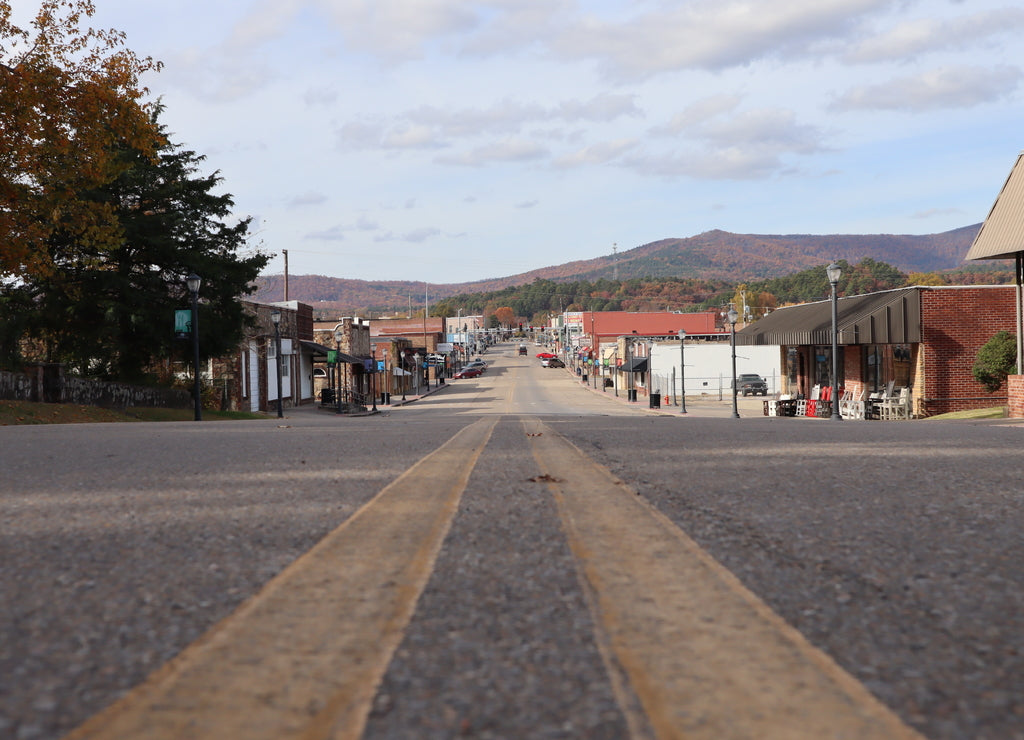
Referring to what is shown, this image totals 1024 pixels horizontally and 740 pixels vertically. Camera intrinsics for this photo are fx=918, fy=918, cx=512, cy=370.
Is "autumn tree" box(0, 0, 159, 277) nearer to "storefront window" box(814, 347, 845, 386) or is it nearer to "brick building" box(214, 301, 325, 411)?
"brick building" box(214, 301, 325, 411)

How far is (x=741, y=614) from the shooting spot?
4.20 meters

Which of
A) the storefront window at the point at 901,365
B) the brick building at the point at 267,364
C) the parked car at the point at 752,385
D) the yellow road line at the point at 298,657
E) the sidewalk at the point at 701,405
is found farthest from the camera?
the parked car at the point at 752,385

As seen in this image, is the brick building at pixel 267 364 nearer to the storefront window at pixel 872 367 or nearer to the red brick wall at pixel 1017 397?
the storefront window at pixel 872 367

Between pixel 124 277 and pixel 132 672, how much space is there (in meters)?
32.1

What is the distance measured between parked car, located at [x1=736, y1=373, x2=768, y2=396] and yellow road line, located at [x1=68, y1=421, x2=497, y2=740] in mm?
66558

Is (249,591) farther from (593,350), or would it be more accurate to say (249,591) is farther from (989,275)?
(989,275)

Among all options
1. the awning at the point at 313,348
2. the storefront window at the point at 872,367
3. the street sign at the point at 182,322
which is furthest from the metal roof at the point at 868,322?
the awning at the point at 313,348

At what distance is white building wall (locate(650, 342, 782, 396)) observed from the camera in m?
75.4

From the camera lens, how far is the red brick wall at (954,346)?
3247cm

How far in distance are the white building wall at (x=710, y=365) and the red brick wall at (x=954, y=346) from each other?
4092cm

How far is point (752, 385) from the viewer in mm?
70062

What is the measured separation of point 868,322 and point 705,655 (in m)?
31.7

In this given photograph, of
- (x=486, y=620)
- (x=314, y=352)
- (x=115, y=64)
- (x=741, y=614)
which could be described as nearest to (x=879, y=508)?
(x=741, y=614)

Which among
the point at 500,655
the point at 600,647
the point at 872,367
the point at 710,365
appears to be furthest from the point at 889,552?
the point at 710,365
